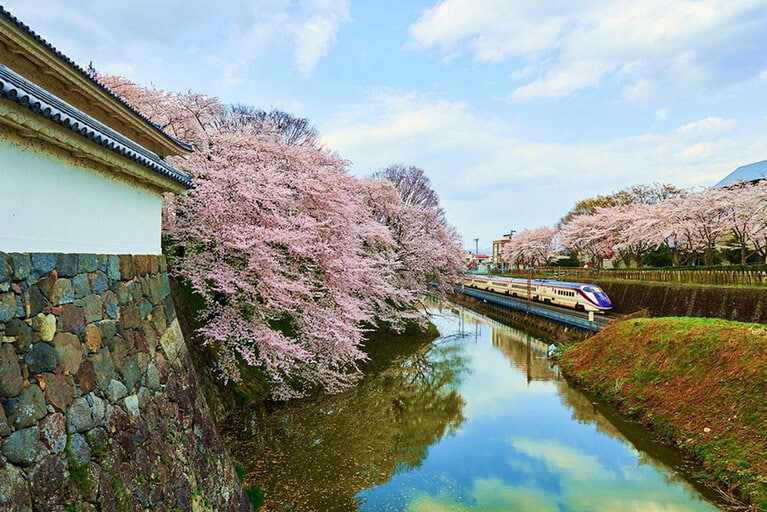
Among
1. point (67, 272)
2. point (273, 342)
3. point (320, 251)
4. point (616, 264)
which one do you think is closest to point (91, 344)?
point (67, 272)

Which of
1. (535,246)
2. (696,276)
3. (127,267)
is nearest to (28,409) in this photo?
(127,267)

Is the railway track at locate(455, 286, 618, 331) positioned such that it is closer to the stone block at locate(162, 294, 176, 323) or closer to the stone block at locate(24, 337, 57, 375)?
the stone block at locate(162, 294, 176, 323)

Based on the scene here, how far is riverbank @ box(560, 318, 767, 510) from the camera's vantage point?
29.5ft

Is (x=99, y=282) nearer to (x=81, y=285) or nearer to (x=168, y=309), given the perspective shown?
(x=81, y=285)

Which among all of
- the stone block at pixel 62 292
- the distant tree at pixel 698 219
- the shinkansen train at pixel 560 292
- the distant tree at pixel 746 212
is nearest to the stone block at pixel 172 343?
the stone block at pixel 62 292

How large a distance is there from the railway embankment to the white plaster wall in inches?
823

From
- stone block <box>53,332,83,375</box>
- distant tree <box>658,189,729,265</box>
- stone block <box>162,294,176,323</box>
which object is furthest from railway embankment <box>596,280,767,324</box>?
stone block <box>53,332,83,375</box>

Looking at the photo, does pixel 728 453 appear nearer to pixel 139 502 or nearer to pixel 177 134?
pixel 139 502

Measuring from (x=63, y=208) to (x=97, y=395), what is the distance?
1.66 metres

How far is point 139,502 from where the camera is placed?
13.8ft

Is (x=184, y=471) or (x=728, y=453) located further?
(x=728, y=453)

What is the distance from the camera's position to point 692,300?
21219 millimetres

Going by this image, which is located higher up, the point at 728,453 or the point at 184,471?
the point at 184,471

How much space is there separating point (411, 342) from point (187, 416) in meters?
18.4
